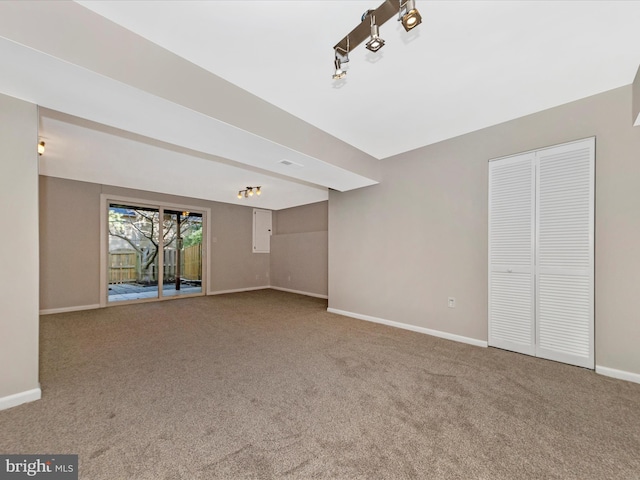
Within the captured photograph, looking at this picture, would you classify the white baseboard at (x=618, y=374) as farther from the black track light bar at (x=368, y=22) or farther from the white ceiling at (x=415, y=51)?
the black track light bar at (x=368, y=22)

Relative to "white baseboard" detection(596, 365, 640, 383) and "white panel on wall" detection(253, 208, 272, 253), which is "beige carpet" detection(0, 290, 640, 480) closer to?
"white baseboard" detection(596, 365, 640, 383)

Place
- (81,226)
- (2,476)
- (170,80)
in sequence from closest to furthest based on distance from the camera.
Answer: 1. (2,476)
2. (170,80)
3. (81,226)

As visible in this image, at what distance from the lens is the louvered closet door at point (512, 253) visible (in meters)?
2.78

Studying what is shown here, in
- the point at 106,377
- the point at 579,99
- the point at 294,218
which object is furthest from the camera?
the point at 294,218

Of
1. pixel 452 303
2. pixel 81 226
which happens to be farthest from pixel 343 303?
pixel 81 226

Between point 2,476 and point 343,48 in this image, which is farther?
point 343,48

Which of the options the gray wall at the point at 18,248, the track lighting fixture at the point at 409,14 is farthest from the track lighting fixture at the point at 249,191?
the track lighting fixture at the point at 409,14

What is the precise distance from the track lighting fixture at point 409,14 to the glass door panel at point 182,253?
633cm

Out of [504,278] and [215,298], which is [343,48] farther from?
[215,298]

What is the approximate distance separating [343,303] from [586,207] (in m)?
3.36

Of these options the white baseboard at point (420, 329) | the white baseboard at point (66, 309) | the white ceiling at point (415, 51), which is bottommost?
the white baseboard at point (66, 309)

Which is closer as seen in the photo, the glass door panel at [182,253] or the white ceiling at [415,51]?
the white ceiling at [415,51]

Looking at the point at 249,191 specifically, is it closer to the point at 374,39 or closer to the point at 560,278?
the point at 374,39

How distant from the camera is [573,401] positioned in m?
1.96
